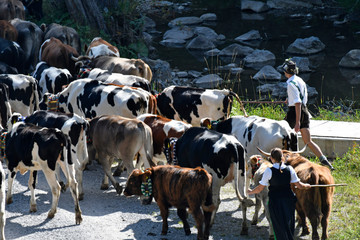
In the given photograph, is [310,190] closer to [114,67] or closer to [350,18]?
[114,67]

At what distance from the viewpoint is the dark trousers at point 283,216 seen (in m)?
7.75

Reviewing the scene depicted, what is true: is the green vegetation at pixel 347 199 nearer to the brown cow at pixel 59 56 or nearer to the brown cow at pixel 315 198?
the brown cow at pixel 315 198

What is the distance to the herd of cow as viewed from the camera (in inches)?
327

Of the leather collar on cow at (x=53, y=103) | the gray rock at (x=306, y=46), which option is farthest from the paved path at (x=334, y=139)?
the gray rock at (x=306, y=46)

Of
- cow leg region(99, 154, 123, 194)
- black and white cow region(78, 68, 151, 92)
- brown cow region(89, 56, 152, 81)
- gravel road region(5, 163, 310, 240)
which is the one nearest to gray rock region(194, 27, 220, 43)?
brown cow region(89, 56, 152, 81)

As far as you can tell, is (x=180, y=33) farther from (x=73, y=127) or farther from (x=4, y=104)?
(x=73, y=127)

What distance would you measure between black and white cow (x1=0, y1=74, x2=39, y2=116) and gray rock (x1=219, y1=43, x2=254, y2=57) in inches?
540

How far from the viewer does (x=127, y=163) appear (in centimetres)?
1007

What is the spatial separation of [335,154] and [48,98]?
219 inches

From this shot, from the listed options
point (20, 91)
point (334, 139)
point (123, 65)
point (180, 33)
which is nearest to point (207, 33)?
point (180, 33)

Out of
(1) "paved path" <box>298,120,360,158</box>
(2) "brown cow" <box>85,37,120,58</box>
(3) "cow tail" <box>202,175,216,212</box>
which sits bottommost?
(1) "paved path" <box>298,120,360,158</box>

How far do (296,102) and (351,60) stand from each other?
579 inches

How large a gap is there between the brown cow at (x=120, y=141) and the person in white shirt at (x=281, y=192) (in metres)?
2.62

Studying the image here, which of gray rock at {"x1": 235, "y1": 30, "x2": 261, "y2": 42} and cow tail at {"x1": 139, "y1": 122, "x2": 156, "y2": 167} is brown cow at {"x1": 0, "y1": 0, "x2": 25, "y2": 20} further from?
gray rock at {"x1": 235, "y1": 30, "x2": 261, "y2": 42}
